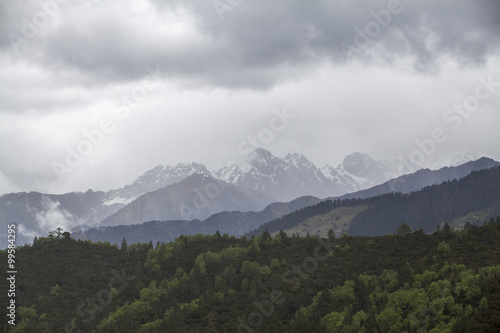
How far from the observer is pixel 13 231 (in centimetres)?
18875

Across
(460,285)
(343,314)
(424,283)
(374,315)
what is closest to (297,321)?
(343,314)

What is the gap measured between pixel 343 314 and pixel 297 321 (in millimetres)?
16225

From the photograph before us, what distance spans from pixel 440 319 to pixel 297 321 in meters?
55.2

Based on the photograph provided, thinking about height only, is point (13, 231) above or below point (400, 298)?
above

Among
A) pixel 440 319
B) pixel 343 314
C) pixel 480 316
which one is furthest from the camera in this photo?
pixel 343 314

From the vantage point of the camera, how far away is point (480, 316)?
14812 cm

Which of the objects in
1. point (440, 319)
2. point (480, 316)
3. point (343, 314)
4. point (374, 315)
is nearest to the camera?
point (480, 316)

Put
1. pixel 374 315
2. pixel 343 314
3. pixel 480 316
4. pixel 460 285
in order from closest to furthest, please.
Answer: pixel 480 316 → pixel 460 285 → pixel 374 315 → pixel 343 314

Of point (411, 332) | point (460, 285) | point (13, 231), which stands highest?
point (13, 231)

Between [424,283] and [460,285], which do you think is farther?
[424,283]

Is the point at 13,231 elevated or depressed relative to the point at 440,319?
elevated

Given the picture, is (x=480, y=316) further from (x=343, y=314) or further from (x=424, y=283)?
(x=343, y=314)

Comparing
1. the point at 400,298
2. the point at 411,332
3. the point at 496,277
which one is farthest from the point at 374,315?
the point at 496,277

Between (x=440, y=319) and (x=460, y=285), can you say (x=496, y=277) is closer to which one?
(x=460, y=285)
